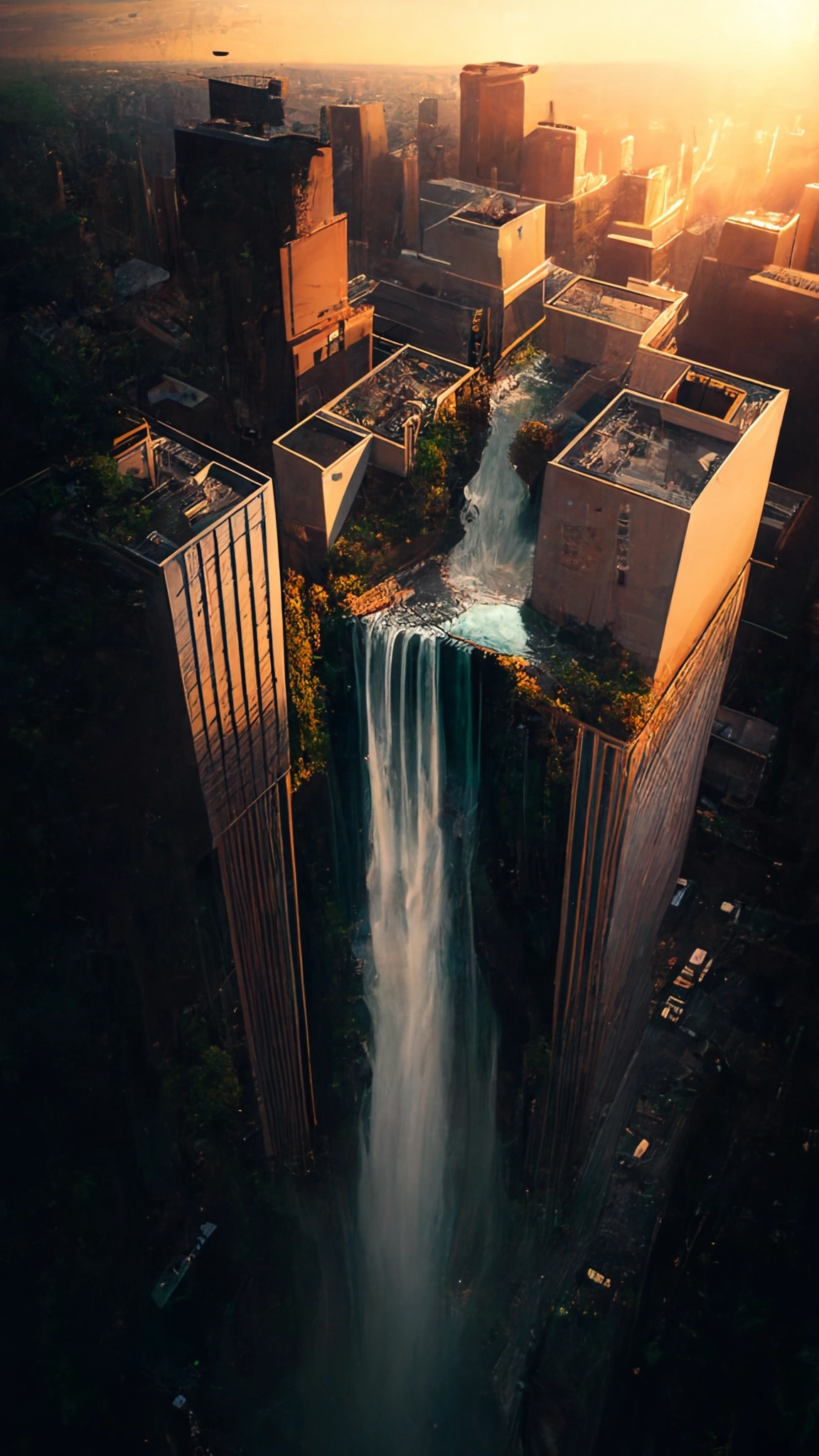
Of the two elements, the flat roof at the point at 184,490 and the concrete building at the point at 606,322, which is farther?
the concrete building at the point at 606,322

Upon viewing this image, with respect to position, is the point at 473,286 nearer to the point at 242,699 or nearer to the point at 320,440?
the point at 320,440

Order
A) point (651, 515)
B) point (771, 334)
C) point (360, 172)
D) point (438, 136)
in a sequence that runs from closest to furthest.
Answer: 1. point (651, 515)
2. point (771, 334)
3. point (360, 172)
4. point (438, 136)

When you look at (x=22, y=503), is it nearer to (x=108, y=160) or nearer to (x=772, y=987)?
(x=108, y=160)

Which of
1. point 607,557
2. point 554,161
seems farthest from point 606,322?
point 554,161

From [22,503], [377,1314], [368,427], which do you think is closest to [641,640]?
[368,427]

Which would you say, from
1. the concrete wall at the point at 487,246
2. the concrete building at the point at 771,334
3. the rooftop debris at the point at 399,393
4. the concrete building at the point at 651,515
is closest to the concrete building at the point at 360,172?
the concrete wall at the point at 487,246

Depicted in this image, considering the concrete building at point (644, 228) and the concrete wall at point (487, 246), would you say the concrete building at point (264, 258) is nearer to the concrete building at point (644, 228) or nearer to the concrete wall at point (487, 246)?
the concrete wall at point (487, 246)

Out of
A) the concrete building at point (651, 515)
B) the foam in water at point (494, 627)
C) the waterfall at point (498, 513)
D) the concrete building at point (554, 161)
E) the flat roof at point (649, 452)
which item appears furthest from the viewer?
the concrete building at point (554, 161)
